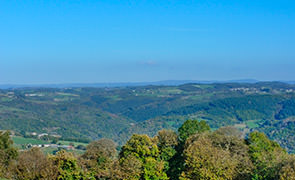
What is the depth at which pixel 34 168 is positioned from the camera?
45625 millimetres

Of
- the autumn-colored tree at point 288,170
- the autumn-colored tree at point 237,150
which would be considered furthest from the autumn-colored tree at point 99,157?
the autumn-colored tree at point 288,170

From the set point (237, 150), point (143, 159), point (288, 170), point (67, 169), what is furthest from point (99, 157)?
point (288, 170)

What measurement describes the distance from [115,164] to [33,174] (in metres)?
10.2

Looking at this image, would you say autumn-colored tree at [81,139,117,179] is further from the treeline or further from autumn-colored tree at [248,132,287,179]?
autumn-colored tree at [248,132,287,179]

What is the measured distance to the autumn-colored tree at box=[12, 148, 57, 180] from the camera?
1711 inches

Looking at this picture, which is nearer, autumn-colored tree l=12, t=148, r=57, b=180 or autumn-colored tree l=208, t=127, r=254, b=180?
autumn-colored tree l=208, t=127, r=254, b=180

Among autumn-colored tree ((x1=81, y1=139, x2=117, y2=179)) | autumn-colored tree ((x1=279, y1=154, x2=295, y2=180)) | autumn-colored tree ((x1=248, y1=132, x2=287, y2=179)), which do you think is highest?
autumn-colored tree ((x1=279, y1=154, x2=295, y2=180))

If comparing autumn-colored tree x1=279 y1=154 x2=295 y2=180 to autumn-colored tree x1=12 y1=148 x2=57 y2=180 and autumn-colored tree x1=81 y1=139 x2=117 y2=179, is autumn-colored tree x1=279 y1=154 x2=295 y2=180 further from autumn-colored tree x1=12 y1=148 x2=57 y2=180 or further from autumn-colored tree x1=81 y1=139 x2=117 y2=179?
autumn-colored tree x1=12 y1=148 x2=57 y2=180

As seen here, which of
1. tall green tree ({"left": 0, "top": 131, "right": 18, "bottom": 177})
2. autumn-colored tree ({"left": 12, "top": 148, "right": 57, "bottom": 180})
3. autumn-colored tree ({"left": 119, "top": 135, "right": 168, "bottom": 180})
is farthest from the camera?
tall green tree ({"left": 0, "top": 131, "right": 18, "bottom": 177})

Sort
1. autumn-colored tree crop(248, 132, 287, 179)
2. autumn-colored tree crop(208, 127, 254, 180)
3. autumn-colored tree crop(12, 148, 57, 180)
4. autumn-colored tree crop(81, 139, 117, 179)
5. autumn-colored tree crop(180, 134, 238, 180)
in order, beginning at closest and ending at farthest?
autumn-colored tree crop(248, 132, 287, 179), autumn-colored tree crop(180, 134, 238, 180), autumn-colored tree crop(208, 127, 254, 180), autumn-colored tree crop(12, 148, 57, 180), autumn-colored tree crop(81, 139, 117, 179)

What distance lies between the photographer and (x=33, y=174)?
44.6 meters

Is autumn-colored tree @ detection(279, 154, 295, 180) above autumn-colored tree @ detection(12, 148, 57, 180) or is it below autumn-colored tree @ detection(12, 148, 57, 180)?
above

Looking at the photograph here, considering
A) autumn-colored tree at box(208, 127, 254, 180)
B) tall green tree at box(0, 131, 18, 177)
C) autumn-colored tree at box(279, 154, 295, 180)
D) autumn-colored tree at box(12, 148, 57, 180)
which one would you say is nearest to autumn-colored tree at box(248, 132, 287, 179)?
autumn-colored tree at box(208, 127, 254, 180)

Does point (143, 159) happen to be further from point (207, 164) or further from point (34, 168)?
point (34, 168)
